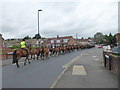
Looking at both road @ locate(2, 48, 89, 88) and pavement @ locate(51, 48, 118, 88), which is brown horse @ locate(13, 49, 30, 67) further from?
pavement @ locate(51, 48, 118, 88)

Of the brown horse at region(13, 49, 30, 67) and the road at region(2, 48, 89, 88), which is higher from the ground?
the brown horse at region(13, 49, 30, 67)

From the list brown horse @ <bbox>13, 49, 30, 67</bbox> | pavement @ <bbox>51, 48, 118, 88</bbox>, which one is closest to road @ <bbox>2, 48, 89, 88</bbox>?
pavement @ <bbox>51, 48, 118, 88</bbox>

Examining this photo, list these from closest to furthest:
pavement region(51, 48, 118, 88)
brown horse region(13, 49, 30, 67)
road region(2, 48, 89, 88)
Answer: pavement region(51, 48, 118, 88) → road region(2, 48, 89, 88) → brown horse region(13, 49, 30, 67)

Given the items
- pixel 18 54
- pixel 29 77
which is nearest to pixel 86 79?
pixel 29 77

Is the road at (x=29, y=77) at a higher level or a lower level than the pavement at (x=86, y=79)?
lower

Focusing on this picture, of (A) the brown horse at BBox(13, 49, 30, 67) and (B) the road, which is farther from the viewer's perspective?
(A) the brown horse at BBox(13, 49, 30, 67)

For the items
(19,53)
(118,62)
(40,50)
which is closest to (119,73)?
(118,62)

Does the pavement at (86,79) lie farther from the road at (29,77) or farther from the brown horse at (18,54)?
the brown horse at (18,54)

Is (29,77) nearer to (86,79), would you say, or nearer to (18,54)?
(86,79)

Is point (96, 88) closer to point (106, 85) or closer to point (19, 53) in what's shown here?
point (106, 85)

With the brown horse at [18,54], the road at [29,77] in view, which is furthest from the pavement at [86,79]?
the brown horse at [18,54]

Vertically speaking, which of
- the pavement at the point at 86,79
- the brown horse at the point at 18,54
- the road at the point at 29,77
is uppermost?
the brown horse at the point at 18,54

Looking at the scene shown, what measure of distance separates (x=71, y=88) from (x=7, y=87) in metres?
2.70

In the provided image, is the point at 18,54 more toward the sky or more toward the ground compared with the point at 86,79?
more toward the sky
